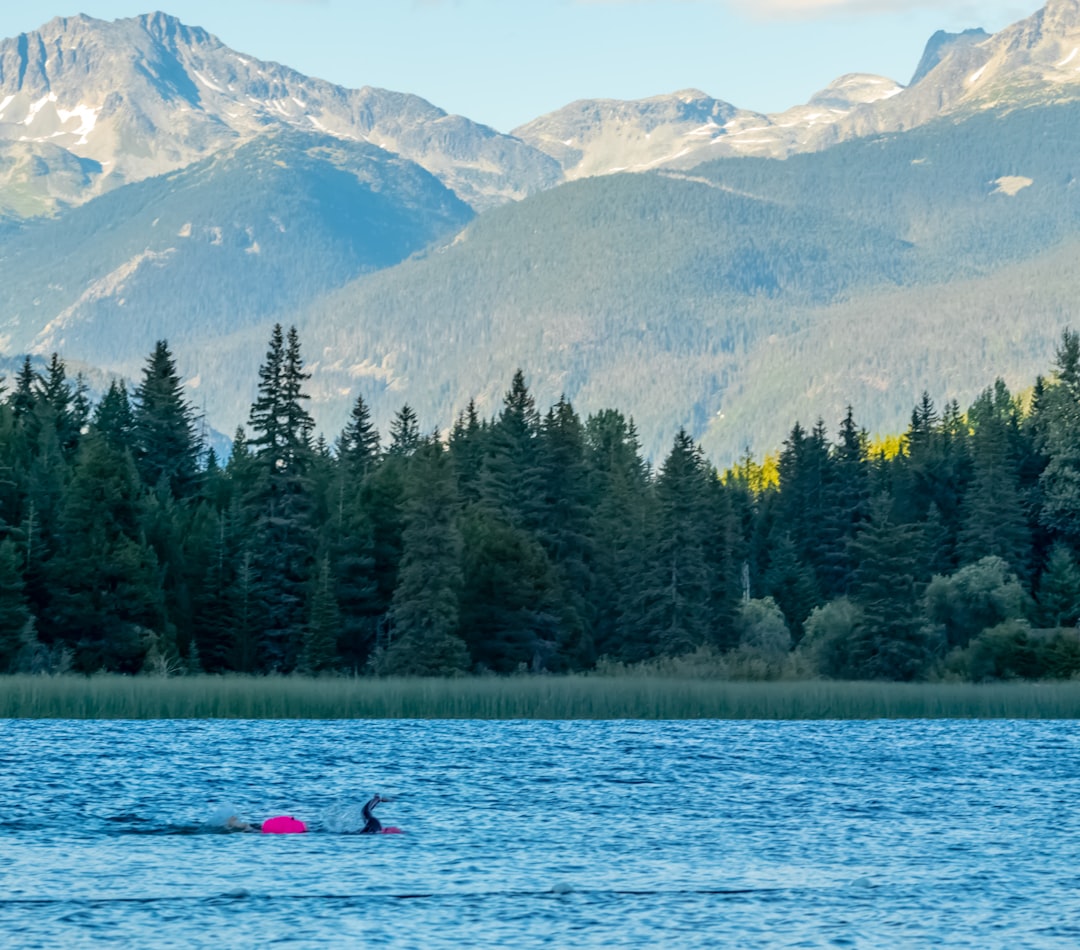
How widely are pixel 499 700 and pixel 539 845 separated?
35118 millimetres

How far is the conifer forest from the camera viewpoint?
299ft

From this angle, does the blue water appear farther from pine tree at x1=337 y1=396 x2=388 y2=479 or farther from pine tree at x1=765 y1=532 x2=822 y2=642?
pine tree at x1=765 y1=532 x2=822 y2=642

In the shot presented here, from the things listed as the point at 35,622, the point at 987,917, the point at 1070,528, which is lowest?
the point at 987,917

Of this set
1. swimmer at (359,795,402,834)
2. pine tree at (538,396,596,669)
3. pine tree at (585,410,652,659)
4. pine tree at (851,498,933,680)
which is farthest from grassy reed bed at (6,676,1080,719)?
pine tree at (538,396,596,669)

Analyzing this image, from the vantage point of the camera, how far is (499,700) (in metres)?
73.2

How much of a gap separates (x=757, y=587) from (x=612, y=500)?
30.6 meters

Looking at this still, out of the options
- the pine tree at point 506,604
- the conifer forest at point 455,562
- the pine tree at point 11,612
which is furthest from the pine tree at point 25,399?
the pine tree at point 11,612

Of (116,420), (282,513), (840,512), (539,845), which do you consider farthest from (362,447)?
(539,845)

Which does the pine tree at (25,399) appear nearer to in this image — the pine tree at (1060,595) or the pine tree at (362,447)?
the pine tree at (362,447)

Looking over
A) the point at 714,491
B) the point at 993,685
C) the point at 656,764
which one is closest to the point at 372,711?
the point at 656,764

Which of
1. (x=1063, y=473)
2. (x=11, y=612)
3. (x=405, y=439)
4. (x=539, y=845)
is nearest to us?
(x=539, y=845)

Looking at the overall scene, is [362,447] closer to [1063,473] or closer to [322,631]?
[322,631]

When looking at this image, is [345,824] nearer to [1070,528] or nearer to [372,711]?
[372,711]

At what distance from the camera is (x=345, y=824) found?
39.8m
